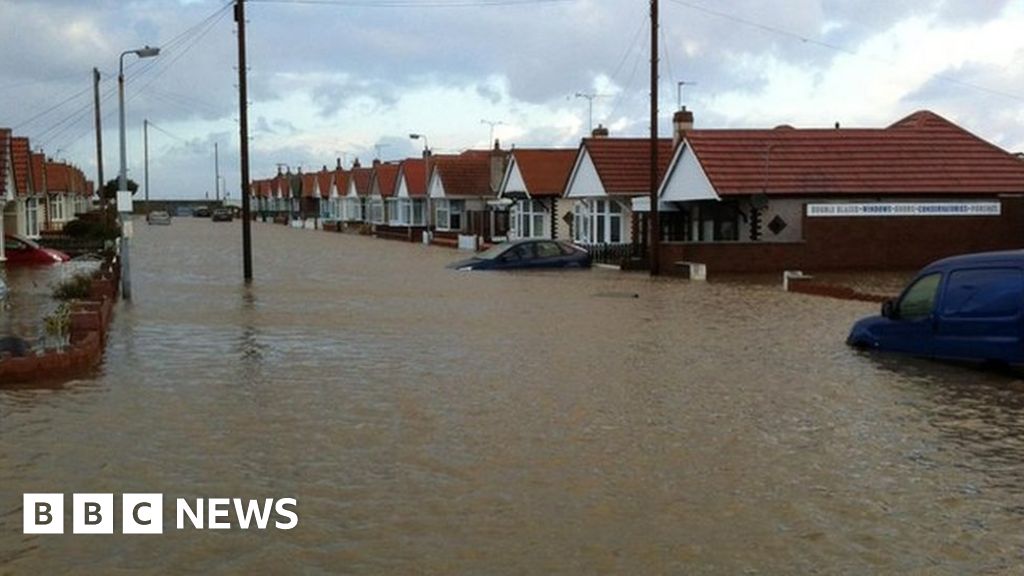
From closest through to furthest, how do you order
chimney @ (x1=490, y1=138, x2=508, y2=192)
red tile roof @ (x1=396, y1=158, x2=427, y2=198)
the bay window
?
the bay window → chimney @ (x1=490, y1=138, x2=508, y2=192) → red tile roof @ (x1=396, y1=158, x2=427, y2=198)

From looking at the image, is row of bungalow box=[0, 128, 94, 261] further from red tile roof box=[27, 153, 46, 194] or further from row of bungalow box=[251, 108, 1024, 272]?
row of bungalow box=[251, 108, 1024, 272]

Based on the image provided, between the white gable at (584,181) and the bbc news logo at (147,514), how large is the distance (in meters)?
36.4

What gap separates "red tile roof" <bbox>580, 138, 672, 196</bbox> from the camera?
44156 millimetres

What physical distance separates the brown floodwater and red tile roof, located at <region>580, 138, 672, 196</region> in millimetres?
24152

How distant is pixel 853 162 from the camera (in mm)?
39594

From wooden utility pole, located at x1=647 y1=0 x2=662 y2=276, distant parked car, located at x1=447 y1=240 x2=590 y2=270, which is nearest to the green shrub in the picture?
distant parked car, located at x1=447 y1=240 x2=590 y2=270

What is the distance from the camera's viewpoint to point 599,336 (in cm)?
1894

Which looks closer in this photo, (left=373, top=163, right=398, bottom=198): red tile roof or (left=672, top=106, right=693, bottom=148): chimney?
(left=672, top=106, right=693, bottom=148): chimney

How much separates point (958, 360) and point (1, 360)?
11827mm

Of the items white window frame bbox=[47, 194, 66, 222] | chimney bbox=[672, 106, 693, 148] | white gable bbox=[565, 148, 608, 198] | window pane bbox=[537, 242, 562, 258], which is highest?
chimney bbox=[672, 106, 693, 148]

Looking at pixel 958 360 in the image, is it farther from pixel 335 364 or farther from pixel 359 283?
pixel 359 283

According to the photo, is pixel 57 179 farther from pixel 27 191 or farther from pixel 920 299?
pixel 920 299

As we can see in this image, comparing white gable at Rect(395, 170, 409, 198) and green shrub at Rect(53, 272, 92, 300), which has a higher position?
white gable at Rect(395, 170, 409, 198)

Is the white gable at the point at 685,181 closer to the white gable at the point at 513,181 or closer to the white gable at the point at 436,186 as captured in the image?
the white gable at the point at 513,181
